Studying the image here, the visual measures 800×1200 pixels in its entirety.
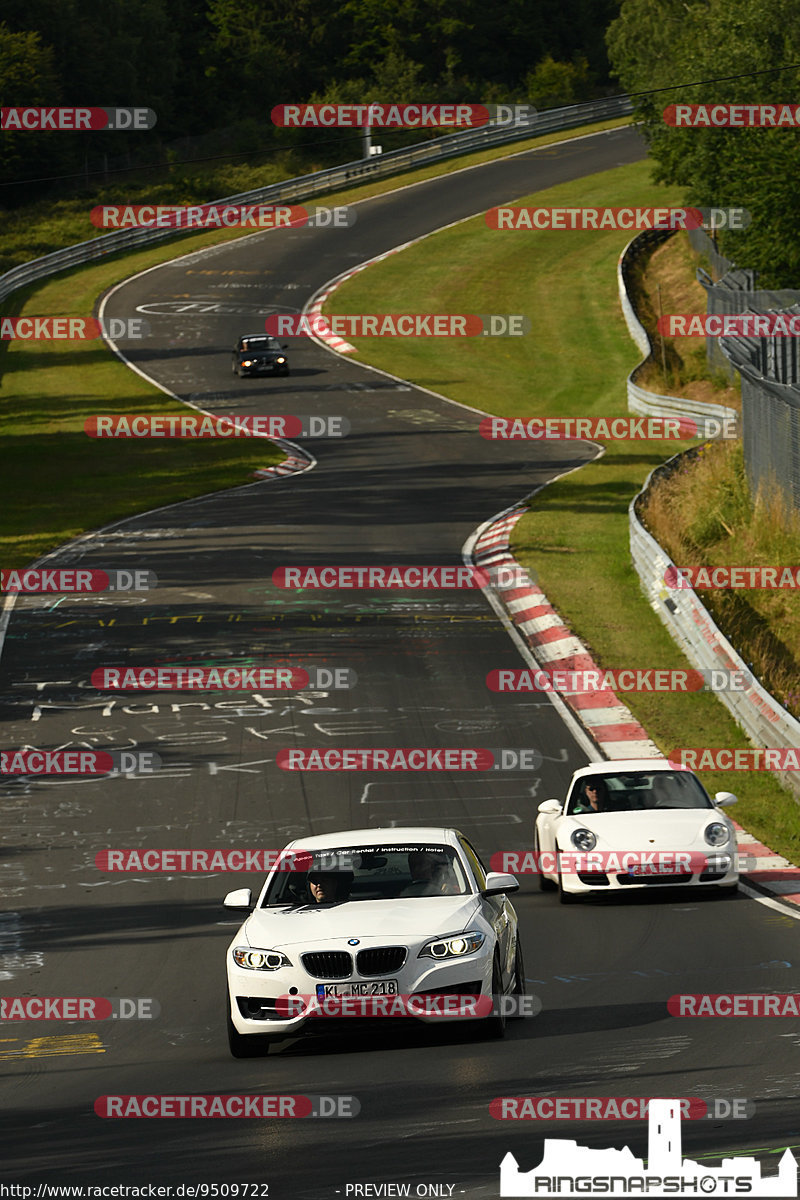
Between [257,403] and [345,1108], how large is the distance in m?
45.6

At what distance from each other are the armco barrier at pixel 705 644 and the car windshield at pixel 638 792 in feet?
8.31

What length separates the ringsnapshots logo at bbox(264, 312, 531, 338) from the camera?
216 ft

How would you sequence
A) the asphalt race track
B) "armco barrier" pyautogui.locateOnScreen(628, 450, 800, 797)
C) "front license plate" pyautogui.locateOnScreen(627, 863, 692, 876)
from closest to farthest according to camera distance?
the asphalt race track → "front license plate" pyautogui.locateOnScreen(627, 863, 692, 876) → "armco barrier" pyautogui.locateOnScreen(628, 450, 800, 797)

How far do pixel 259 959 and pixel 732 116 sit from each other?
53.7 m

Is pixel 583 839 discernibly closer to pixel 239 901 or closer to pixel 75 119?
pixel 239 901

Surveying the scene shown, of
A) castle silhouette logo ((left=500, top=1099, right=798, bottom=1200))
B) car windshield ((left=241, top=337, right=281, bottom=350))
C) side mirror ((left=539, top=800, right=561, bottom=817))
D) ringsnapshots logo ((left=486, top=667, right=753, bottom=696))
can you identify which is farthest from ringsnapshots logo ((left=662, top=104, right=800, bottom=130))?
castle silhouette logo ((left=500, top=1099, right=798, bottom=1200))

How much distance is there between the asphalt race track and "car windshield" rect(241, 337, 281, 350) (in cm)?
1410

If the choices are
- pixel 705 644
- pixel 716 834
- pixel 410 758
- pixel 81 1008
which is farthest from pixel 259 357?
pixel 81 1008

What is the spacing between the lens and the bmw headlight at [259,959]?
1036 cm

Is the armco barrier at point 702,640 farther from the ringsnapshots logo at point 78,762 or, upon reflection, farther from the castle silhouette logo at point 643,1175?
the castle silhouette logo at point 643,1175

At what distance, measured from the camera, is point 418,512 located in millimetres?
37750

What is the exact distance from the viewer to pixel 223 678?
25.0 meters

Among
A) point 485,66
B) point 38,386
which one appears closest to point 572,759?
point 38,386

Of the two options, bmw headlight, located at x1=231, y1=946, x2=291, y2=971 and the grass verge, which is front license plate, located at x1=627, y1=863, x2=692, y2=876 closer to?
the grass verge
